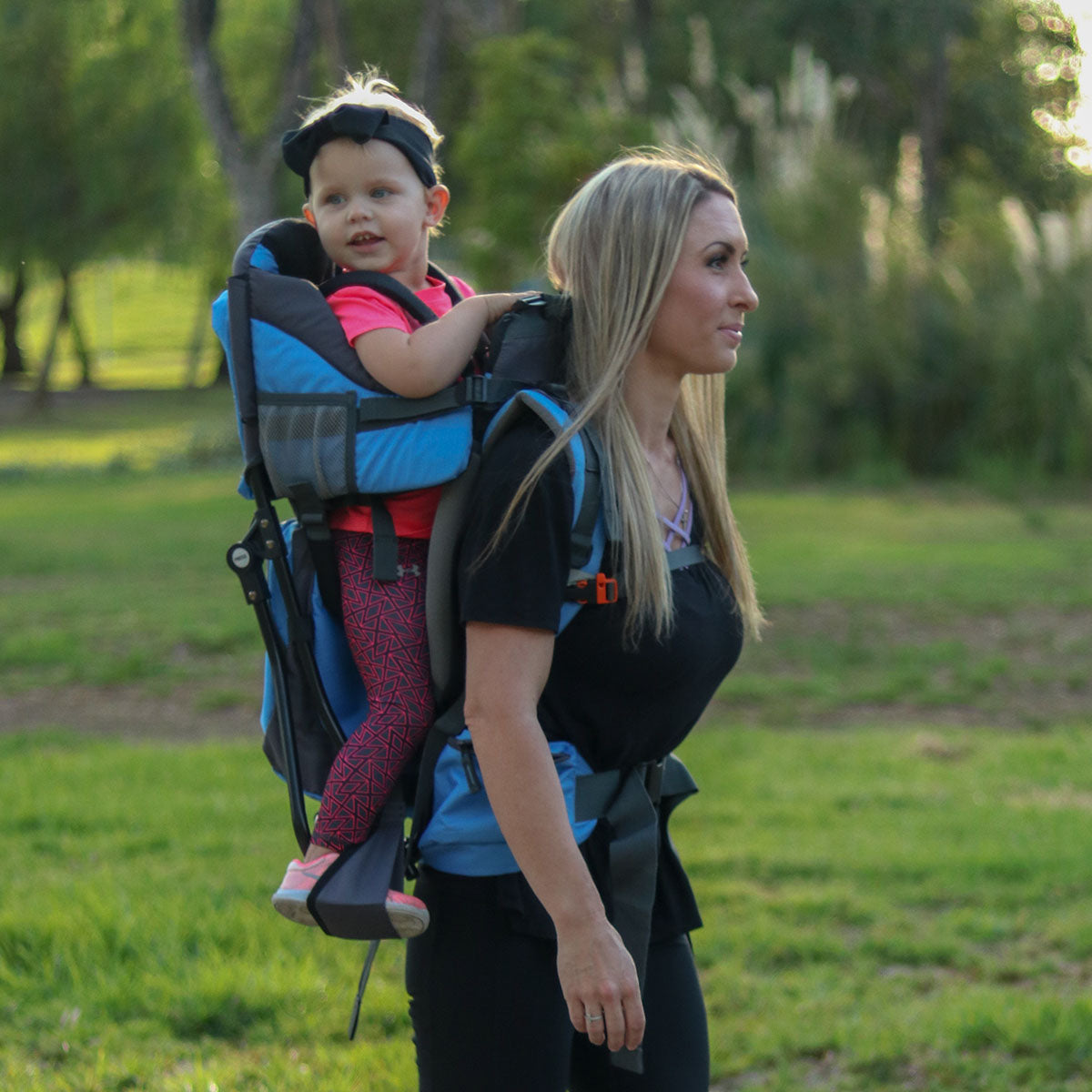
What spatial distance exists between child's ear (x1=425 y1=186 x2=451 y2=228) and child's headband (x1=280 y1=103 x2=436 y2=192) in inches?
0.9

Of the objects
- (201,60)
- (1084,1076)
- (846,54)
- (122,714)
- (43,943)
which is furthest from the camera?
(846,54)

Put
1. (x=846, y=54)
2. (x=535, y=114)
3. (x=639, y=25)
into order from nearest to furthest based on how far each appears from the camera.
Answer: (x=535, y=114) < (x=846, y=54) < (x=639, y=25)

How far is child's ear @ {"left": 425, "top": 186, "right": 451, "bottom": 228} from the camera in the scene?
2557 millimetres

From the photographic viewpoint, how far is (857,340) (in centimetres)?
1516

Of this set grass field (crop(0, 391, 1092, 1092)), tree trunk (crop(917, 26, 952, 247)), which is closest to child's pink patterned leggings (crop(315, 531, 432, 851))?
grass field (crop(0, 391, 1092, 1092))

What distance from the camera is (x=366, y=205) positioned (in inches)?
95.0

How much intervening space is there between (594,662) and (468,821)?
291 mm

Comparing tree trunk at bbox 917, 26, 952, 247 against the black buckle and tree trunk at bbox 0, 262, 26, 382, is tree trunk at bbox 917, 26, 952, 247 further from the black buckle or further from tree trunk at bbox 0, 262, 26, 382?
the black buckle

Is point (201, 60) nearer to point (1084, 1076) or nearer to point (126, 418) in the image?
point (126, 418)

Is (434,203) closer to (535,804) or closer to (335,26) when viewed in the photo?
(535,804)

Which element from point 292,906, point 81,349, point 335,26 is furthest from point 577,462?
point 81,349

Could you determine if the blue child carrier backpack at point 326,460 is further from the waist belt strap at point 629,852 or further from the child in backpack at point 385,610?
the waist belt strap at point 629,852

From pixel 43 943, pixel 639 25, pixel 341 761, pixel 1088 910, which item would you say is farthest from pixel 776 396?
pixel 639 25

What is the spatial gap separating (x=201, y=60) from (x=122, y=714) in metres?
14.0
